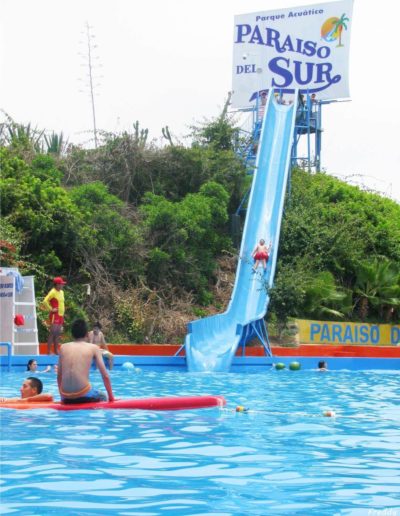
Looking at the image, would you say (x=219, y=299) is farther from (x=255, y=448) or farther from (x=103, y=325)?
(x=255, y=448)

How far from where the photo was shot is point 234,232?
23281 millimetres

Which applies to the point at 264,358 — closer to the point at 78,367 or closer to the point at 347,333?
the point at 347,333

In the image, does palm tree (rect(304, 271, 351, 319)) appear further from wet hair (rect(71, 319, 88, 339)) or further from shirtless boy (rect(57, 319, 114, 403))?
wet hair (rect(71, 319, 88, 339))

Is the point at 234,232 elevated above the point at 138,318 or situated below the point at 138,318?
above

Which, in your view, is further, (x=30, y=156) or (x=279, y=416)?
(x=30, y=156)

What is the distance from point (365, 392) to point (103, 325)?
7503 mm

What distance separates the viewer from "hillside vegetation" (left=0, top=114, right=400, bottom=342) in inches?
730

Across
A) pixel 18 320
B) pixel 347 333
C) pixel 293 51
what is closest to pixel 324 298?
pixel 347 333

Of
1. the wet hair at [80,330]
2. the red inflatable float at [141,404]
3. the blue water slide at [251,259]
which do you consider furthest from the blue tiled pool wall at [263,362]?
the wet hair at [80,330]

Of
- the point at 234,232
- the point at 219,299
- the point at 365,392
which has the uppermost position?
the point at 234,232

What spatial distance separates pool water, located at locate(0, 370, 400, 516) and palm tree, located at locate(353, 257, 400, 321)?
10.4m

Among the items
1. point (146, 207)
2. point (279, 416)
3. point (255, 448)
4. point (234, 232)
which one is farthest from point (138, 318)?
point (255, 448)

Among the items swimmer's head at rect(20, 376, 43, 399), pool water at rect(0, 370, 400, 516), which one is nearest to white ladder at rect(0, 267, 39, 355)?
pool water at rect(0, 370, 400, 516)

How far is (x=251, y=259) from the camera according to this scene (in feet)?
68.5
